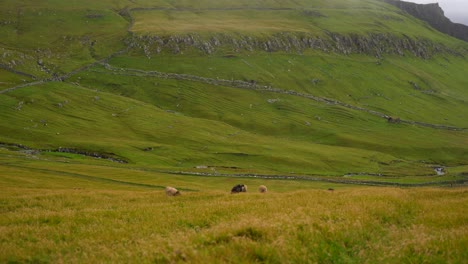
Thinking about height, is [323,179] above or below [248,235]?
below

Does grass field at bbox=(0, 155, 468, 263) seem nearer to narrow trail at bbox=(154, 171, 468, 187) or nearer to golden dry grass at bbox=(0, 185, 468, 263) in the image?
golden dry grass at bbox=(0, 185, 468, 263)

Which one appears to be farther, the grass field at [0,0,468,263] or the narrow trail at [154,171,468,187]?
the narrow trail at [154,171,468,187]

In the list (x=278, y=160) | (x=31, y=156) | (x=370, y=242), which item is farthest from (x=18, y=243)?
(x=278, y=160)

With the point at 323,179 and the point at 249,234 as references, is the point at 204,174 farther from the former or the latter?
the point at 249,234

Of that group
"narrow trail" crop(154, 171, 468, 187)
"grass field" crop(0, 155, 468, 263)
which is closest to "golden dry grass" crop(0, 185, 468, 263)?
"grass field" crop(0, 155, 468, 263)

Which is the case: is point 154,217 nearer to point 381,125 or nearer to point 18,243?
point 18,243

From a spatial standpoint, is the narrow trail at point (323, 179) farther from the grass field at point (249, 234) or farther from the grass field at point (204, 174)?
the grass field at point (249, 234)

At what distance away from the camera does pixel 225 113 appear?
Result: 179 meters

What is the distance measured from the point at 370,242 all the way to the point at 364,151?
151 m

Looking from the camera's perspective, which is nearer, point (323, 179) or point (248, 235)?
point (248, 235)

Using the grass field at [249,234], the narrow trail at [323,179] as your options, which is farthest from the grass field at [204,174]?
the narrow trail at [323,179]

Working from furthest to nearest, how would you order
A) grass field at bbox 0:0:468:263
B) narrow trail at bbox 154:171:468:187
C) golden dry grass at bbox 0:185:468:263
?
narrow trail at bbox 154:171:468:187
grass field at bbox 0:0:468:263
golden dry grass at bbox 0:185:468:263

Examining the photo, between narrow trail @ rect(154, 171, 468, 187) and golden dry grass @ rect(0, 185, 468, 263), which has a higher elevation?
golden dry grass @ rect(0, 185, 468, 263)

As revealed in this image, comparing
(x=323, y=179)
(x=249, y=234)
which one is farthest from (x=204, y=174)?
(x=249, y=234)
